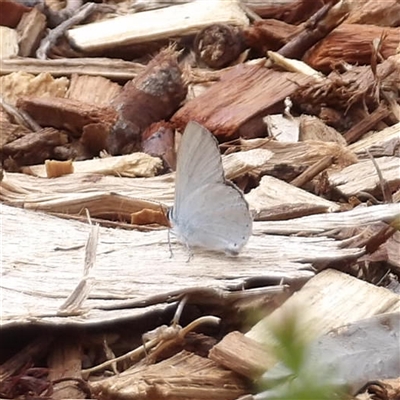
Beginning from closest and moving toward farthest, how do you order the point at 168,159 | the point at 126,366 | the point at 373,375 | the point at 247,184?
the point at 373,375 → the point at 126,366 → the point at 247,184 → the point at 168,159

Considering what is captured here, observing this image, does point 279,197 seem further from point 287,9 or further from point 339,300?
point 287,9

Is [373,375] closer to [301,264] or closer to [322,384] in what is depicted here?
[301,264]

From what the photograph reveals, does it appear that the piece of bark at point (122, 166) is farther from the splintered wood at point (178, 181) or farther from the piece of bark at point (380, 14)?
the piece of bark at point (380, 14)

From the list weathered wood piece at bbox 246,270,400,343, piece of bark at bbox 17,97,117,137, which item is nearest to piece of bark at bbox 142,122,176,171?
piece of bark at bbox 17,97,117,137

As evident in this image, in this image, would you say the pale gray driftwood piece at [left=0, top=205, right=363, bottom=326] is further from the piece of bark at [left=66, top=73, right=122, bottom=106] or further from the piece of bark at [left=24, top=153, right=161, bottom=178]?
the piece of bark at [left=66, top=73, right=122, bottom=106]

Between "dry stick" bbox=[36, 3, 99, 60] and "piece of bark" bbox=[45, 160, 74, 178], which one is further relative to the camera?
"dry stick" bbox=[36, 3, 99, 60]

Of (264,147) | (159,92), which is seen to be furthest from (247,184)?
(159,92)
